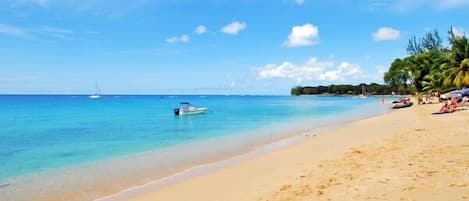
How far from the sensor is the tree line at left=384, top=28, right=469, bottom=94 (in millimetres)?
40938

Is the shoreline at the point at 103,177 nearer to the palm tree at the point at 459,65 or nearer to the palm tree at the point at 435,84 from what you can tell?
the palm tree at the point at 459,65

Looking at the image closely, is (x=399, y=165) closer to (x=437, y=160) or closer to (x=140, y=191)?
(x=437, y=160)

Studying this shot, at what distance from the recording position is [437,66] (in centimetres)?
5606

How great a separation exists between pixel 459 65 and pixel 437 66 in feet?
50.3

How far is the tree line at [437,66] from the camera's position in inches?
1612

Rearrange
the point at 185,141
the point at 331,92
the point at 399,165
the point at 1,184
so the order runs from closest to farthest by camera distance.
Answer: the point at 399,165, the point at 1,184, the point at 185,141, the point at 331,92

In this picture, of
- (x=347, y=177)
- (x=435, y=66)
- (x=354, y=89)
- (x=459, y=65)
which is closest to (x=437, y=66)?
(x=435, y=66)

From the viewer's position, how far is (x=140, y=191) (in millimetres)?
9375

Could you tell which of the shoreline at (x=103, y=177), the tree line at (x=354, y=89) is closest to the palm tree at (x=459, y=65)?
the shoreline at (x=103, y=177)

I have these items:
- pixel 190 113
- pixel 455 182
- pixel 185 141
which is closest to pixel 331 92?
pixel 190 113

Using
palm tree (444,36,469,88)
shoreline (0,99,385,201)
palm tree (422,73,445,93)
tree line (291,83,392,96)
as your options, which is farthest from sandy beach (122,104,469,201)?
tree line (291,83,392,96)

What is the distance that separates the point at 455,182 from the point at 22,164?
42.0 ft

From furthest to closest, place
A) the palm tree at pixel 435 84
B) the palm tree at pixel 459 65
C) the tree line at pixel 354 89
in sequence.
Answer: the tree line at pixel 354 89 < the palm tree at pixel 435 84 < the palm tree at pixel 459 65

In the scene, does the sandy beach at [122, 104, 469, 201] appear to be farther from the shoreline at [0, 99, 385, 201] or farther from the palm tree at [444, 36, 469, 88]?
the palm tree at [444, 36, 469, 88]
